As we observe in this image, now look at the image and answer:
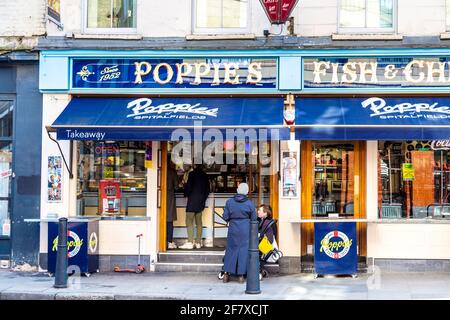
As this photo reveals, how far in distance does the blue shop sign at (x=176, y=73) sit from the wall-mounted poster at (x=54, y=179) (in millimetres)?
1451

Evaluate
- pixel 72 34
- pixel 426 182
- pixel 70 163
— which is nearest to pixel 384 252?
pixel 426 182

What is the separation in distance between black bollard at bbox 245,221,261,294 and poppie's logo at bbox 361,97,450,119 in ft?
10.3

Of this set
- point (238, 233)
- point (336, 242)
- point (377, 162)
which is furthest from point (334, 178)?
point (238, 233)

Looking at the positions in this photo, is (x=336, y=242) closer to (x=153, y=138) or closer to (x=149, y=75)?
(x=153, y=138)

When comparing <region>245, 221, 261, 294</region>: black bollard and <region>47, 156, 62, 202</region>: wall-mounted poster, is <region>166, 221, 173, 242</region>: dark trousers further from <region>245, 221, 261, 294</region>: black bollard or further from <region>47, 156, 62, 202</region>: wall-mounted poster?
<region>245, 221, 261, 294</region>: black bollard

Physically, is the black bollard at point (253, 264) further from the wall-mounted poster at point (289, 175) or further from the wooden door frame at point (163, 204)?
the wooden door frame at point (163, 204)

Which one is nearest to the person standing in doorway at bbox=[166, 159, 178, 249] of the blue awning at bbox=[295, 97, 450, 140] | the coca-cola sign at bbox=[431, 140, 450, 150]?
the blue awning at bbox=[295, 97, 450, 140]

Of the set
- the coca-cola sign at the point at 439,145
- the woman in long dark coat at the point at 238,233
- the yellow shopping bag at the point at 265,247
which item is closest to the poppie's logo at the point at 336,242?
the yellow shopping bag at the point at 265,247

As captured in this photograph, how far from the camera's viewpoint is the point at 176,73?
11867 mm

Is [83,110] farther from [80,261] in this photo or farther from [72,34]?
[80,261]

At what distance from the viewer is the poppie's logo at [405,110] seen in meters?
10.9

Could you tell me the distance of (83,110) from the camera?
38.2 ft

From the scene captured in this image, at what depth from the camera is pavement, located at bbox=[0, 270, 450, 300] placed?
31.7 feet

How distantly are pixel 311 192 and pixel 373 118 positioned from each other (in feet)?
6.42
